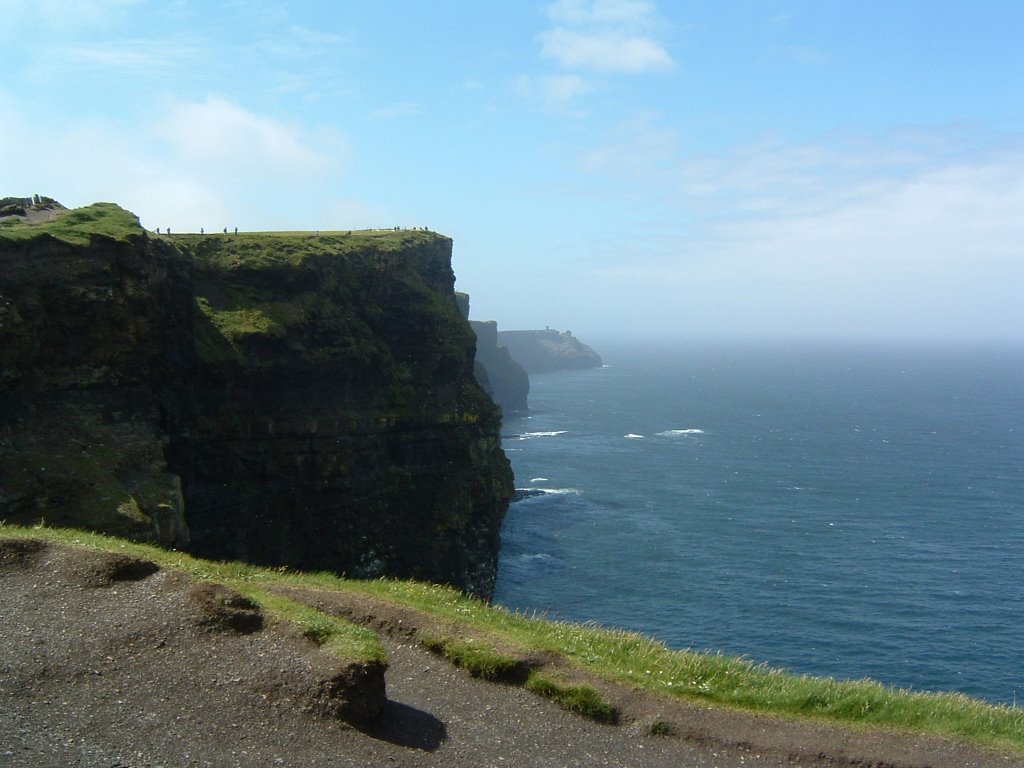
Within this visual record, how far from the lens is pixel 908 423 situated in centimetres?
14750

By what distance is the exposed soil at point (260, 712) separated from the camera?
486 inches

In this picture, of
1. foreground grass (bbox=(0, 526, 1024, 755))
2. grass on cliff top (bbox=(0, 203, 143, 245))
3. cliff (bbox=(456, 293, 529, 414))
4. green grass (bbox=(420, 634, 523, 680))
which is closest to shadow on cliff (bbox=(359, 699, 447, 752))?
green grass (bbox=(420, 634, 523, 680))

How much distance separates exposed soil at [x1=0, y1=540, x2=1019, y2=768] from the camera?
12.3m

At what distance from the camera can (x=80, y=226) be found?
1638 inches

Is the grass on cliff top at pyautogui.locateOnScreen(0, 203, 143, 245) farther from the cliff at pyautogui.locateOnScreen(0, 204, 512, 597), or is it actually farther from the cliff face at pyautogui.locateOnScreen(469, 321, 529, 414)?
the cliff face at pyautogui.locateOnScreen(469, 321, 529, 414)

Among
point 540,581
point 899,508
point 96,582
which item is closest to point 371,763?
point 96,582

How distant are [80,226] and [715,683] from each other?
37.7m

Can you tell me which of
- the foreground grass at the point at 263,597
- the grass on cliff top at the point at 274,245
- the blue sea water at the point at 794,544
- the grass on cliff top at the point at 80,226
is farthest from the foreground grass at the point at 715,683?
the grass on cliff top at the point at 274,245

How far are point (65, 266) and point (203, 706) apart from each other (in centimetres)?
3251

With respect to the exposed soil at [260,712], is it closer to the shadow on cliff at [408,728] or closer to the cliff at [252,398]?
the shadow on cliff at [408,728]

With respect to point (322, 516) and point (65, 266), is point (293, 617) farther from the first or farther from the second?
point (322, 516)

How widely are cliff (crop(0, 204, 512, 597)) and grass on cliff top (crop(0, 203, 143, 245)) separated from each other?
0.13 meters

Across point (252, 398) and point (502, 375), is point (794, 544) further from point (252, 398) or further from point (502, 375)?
point (502, 375)

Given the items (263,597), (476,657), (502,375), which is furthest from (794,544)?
(502,375)
